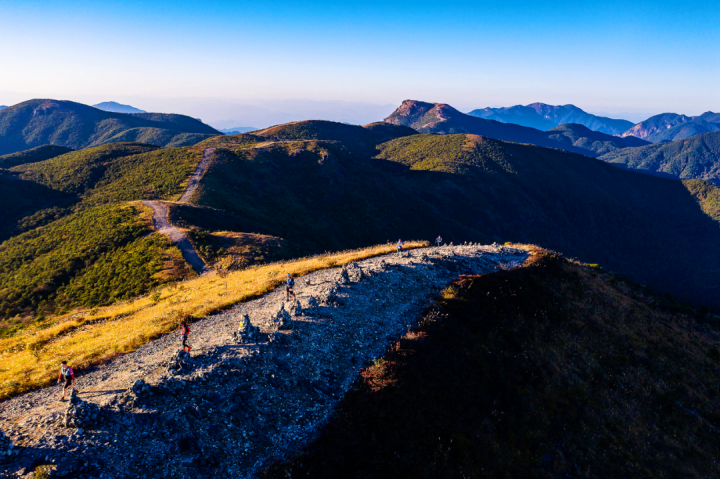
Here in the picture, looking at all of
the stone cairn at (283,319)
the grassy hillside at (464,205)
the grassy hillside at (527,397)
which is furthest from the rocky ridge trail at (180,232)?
the grassy hillside at (527,397)

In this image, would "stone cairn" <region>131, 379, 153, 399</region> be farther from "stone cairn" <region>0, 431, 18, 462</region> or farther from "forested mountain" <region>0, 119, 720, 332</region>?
"forested mountain" <region>0, 119, 720, 332</region>

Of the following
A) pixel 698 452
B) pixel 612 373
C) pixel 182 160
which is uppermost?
pixel 182 160

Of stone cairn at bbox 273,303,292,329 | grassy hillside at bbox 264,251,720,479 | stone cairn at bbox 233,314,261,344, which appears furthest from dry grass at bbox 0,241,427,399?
grassy hillside at bbox 264,251,720,479

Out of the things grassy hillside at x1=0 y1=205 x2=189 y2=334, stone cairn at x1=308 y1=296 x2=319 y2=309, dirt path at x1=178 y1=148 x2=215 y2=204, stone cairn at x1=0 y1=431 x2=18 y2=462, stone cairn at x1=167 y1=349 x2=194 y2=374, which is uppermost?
dirt path at x1=178 y1=148 x2=215 y2=204

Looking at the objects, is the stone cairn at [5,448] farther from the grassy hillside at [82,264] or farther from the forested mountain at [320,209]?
the forested mountain at [320,209]

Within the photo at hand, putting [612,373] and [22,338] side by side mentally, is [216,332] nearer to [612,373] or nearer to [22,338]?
[22,338]

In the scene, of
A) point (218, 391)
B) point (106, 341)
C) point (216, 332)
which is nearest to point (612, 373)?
Result: point (218, 391)

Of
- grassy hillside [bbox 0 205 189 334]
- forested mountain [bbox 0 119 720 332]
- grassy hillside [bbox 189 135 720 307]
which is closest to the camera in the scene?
grassy hillside [bbox 0 205 189 334]
